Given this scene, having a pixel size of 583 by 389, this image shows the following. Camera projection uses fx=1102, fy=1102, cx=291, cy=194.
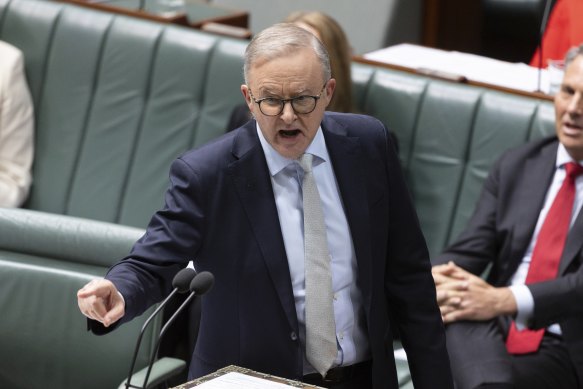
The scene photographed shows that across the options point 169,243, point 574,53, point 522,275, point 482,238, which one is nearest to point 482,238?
point 482,238

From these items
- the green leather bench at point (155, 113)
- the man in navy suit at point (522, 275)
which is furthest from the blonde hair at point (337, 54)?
the man in navy suit at point (522, 275)

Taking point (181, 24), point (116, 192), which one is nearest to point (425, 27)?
point (181, 24)

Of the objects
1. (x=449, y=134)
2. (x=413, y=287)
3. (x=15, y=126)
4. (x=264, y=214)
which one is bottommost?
(x=15, y=126)

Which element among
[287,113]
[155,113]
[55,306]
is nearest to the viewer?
[287,113]

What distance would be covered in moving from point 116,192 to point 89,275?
3.78 feet

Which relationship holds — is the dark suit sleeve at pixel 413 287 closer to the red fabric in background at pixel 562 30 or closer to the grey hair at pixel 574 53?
the grey hair at pixel 574 53

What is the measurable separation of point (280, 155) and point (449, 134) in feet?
4.44

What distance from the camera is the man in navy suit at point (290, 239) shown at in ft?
5.80

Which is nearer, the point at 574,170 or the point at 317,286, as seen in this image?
the point at 317,286

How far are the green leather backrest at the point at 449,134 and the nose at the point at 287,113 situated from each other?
1.44 metres

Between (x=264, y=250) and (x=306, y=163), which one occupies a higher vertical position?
(x=306, y=163)

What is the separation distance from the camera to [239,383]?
1.64 meters

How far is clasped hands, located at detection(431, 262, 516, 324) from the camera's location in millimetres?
2555

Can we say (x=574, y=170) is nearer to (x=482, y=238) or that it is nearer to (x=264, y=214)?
(x=482, y=238)
